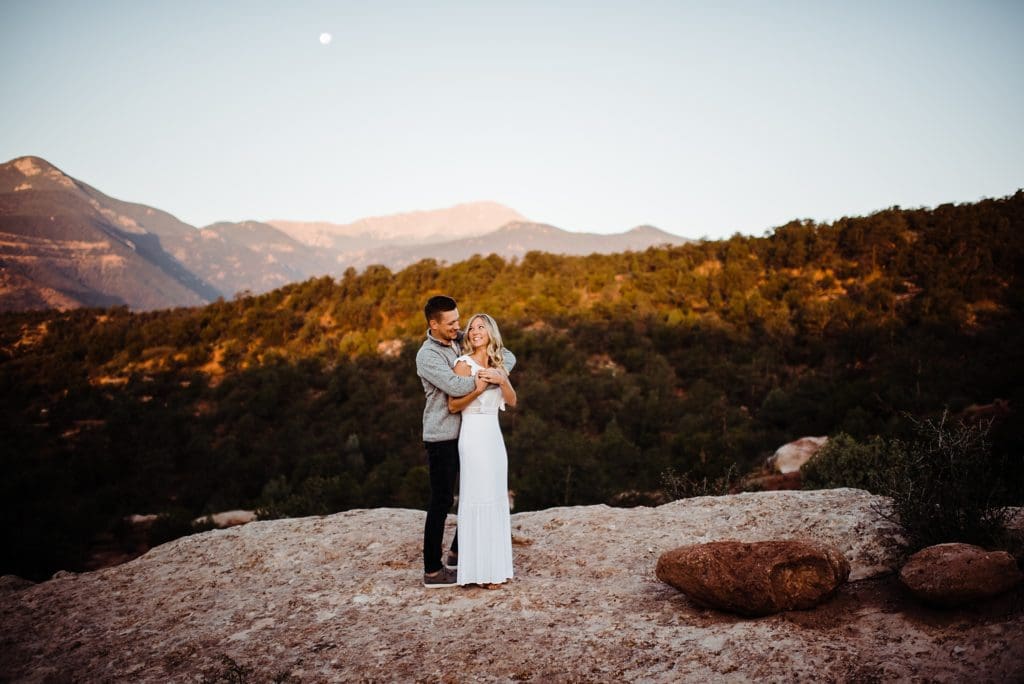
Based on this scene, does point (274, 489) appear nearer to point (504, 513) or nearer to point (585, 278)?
point (504, 513)

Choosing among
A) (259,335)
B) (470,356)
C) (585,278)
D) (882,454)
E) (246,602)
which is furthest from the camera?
(585,278)

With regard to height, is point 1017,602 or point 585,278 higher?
point 585,278

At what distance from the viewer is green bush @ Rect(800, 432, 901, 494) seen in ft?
25.9

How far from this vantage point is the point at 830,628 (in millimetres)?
3395

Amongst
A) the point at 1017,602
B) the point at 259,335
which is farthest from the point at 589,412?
the point at 259,335

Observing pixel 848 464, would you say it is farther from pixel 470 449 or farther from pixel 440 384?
pixel 440 384

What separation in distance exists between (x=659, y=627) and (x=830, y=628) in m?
0.99

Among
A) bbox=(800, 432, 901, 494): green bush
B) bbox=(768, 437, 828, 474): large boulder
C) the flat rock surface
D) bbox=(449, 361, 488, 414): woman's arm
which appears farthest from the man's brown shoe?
bbox=(768, 437, 828, 474): large boulder

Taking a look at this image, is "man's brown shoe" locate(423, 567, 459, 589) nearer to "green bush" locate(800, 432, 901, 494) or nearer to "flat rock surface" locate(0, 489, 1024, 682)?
"flat rock surface" locate(0, 489, 1024, 682)

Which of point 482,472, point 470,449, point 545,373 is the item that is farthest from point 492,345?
point 545,373

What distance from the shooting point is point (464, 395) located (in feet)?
13.6

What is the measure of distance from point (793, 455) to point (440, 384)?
9.62m

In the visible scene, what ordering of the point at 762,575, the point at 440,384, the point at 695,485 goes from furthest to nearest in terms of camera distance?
the point at 695,485 < the point at 440,384 < the point at 762,575

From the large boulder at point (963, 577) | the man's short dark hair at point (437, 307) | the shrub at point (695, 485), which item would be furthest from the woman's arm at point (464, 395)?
the shrub at point (695, 485)
